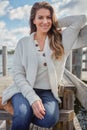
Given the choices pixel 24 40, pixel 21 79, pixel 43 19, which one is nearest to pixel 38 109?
pixel 21 79

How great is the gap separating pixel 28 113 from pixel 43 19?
847 millimetres

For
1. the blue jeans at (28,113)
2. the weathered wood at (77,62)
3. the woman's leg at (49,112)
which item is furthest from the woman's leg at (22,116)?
the weathered wood at (77,62)

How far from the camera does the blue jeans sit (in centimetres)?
242

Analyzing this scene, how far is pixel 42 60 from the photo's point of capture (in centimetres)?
271

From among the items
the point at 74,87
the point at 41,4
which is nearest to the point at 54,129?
the point at 74,87

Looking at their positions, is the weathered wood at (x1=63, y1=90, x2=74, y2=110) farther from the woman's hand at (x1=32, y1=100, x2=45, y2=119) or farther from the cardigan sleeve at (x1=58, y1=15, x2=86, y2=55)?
the woman's hand at (x1=32, y1=100, x2=45, y2=119)

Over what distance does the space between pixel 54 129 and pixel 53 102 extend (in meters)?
1.07

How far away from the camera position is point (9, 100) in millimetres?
2775

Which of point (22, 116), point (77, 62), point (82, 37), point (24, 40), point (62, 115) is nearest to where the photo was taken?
point (22, 116)

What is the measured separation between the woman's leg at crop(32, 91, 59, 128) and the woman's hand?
0.04m

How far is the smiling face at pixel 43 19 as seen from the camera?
109 inches

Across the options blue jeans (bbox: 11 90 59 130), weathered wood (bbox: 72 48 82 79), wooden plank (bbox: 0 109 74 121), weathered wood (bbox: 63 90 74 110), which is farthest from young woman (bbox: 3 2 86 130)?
weathered wood (bbox: 72 48 82 79)

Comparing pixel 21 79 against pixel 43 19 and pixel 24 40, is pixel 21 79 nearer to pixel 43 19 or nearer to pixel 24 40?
pixel 24 40

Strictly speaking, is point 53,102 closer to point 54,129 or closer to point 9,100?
point 9,100
